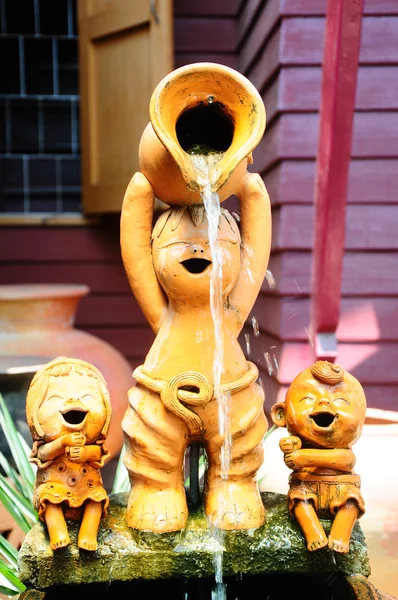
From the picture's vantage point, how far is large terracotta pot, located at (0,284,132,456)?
1933mm

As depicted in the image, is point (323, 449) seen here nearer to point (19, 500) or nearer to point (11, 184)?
point (19, 500)

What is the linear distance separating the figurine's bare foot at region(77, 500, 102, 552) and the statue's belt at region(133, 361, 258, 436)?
0.20 meters

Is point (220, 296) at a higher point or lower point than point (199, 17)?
lower

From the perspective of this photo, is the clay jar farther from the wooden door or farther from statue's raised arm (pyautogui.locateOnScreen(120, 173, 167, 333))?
the wooden door

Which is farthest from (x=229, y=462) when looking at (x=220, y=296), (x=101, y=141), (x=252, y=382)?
(x=101, y=141)

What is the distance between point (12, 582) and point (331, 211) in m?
1.13

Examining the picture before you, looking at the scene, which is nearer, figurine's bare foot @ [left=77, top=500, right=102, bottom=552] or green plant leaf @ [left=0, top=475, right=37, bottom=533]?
figurine's bare foot @ [left=77, top=500, right=102, bottom=552]

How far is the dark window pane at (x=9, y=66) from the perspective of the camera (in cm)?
341

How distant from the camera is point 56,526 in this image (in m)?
0.95

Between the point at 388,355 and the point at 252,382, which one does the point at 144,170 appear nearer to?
the point at 252,382

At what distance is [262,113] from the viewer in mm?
959

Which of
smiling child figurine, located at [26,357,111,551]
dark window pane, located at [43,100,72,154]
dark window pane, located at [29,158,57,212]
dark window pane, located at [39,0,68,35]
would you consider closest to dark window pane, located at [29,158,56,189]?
dark window pane, located at [29,158,57,212]

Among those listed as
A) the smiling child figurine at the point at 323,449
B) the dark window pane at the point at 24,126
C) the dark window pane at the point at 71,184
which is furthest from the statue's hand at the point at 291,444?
the dark window pane at the point at 24,126

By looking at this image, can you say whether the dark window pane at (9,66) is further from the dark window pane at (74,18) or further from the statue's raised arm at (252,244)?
the statue's raised arm at (252,244)
